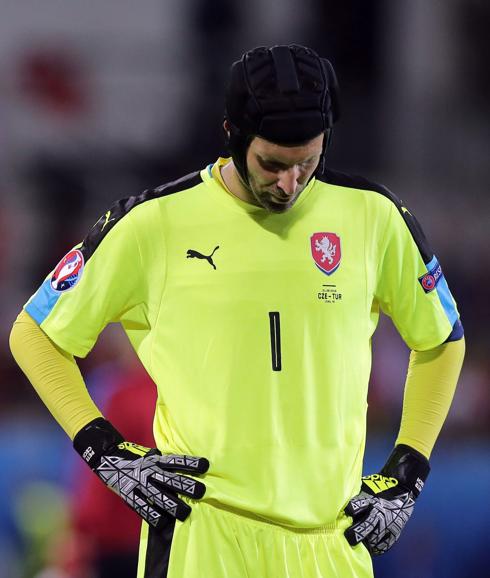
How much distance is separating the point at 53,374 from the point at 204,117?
410 cm

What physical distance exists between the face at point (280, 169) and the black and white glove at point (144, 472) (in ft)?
1.83

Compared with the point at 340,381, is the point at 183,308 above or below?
above

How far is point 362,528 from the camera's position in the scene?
8.09 ft

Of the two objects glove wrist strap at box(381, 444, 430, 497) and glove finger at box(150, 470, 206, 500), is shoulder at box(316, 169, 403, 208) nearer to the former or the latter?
glove wrist strap at box(381, 444, 430, 497)

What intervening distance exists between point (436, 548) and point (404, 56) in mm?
3413

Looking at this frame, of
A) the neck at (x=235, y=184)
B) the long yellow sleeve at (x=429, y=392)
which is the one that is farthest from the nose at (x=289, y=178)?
the long yellow sleeve at (x=429, y=392)

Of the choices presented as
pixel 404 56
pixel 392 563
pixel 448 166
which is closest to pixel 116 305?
pixel 392 563

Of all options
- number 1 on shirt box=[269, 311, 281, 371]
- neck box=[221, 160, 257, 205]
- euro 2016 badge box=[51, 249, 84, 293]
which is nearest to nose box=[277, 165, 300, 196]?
neck box=[221, 160, 257, 205]

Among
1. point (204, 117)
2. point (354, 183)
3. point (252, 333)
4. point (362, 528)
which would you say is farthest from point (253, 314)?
point (204, 117)

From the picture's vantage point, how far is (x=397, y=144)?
6.64 metres

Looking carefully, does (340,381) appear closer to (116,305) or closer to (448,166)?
(116,305)

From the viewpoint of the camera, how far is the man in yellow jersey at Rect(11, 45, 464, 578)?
238cm

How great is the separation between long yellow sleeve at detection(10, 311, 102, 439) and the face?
0.59 metres

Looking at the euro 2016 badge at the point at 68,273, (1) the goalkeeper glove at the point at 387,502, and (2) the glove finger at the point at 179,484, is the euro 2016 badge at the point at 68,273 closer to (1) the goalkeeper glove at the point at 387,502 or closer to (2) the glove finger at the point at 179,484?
(2) the glove finger at the point at 179,484
